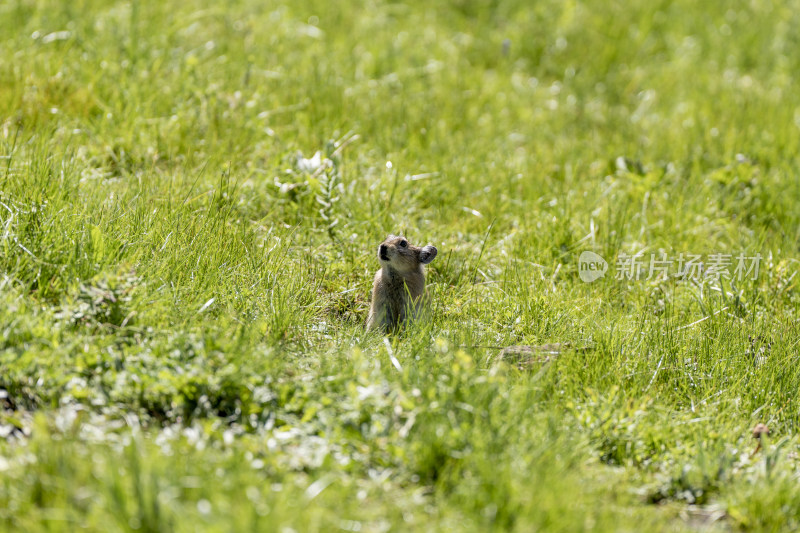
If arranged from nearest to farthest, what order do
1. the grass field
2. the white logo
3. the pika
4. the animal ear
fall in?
the grass field → the pika → the animal ear → the white logo

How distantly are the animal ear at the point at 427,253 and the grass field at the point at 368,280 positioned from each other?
0.85 ft

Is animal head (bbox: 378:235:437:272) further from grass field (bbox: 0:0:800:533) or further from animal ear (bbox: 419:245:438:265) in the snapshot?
grass field (bbox: 0:0:800:533)

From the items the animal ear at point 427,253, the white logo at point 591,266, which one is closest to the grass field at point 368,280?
the white logo at point 591,266

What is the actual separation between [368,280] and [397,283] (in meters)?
0.35

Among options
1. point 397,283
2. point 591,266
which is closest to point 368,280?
point 397,283

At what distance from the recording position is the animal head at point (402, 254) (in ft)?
16.9

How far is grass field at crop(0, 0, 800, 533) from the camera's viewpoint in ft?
11.2

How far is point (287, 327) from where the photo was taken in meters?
4.58

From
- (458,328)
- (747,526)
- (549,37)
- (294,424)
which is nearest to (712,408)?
(747,526)

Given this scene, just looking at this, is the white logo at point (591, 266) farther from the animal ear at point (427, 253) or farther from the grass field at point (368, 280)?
the animal ear at point (427, 253)

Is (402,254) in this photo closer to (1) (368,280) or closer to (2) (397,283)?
(2) (397,283)

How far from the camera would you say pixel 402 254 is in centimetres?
521

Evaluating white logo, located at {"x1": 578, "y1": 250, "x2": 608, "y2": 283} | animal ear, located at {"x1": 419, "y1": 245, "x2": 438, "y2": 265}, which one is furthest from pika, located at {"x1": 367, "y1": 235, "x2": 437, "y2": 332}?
white logo, located at {"x1": 578, "y1": 250, "x2": 608, "y2": 283}

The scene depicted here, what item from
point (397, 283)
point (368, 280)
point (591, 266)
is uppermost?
point (397, 283)
